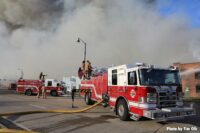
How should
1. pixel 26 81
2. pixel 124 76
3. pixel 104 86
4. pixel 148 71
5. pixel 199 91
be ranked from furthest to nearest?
pixel 199 91
pixel 26 81
pixel 104 86
pixel 124 76
pixel 148 71

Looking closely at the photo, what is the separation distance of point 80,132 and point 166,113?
2833mm

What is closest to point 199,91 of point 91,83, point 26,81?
point 26,81

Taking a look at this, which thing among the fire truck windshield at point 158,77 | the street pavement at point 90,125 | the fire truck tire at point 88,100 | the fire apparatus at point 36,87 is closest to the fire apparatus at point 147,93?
the fire truck windshield at point 158,77

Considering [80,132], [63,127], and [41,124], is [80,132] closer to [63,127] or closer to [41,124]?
[63,127]

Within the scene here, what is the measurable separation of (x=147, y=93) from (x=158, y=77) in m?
0.94

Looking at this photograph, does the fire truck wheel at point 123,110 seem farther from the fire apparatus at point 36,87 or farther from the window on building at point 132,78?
the fire apparatus at point 36,87

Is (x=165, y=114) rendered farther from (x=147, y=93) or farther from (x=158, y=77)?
(x=158, y=77)

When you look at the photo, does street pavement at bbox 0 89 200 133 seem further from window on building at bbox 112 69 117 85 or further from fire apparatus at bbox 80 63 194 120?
window on building at bbox 112 69 117 85

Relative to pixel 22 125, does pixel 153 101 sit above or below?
above

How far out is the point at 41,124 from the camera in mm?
10078

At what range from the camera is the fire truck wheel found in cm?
1081

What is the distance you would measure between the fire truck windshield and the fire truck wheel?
1303 mm

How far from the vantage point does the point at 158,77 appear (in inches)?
414

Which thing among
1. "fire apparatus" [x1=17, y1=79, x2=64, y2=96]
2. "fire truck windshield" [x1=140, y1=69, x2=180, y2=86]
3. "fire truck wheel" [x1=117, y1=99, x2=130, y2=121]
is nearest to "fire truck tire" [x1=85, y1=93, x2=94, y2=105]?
"fire truck wheel" [x1=117, y1=99, x2=130, y2=121]
